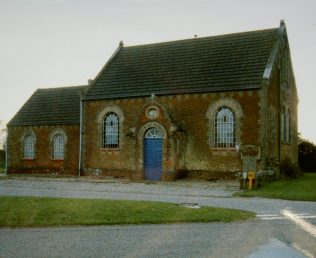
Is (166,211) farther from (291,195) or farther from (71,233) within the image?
(291,195)

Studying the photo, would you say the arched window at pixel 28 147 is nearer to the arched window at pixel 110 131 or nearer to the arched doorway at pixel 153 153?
the arched window at pixel 110 131

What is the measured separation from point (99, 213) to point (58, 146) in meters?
25.4

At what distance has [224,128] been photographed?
29.2 m

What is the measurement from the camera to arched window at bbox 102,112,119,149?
33.3 m

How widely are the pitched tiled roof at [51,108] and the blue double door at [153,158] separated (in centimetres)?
811

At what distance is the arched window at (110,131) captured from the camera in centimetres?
3328

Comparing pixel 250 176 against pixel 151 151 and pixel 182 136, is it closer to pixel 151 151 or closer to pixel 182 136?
pixel 182 136

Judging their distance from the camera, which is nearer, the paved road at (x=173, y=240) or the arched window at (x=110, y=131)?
the paved road at (x=173, y=240)

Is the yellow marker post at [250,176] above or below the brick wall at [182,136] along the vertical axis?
below

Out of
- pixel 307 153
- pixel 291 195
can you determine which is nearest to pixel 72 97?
pixel 307 153

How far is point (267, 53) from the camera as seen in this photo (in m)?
29.8

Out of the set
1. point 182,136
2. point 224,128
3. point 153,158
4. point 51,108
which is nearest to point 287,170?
point 224,128

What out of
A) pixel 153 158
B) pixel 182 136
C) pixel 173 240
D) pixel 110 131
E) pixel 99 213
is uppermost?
pixel 110 131

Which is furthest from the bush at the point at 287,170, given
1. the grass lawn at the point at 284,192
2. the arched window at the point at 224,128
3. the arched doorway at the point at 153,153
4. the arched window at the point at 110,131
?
the arched window at the point at 110,131
